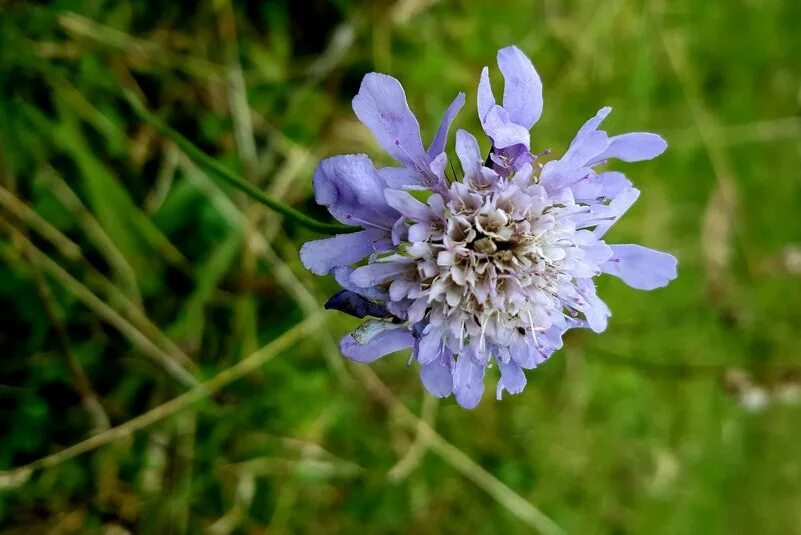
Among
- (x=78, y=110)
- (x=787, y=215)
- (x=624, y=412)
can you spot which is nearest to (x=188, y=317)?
(x=78, y=110)

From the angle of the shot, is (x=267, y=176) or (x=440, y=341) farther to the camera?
(x=267, y=176)

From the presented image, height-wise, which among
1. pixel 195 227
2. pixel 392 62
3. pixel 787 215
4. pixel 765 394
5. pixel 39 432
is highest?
pixel 392 62

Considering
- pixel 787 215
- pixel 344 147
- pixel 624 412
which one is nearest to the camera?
pixel 344 147

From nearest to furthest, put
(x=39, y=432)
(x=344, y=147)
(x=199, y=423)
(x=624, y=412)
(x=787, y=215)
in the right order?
(x=39, y=432) < (x=199, y=423) < (x=344, y=147) < (x=624, y=412) < (x=787, y=215)

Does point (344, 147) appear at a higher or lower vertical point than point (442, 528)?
higher

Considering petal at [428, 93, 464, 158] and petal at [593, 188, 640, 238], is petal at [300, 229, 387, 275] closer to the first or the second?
petal at [428, 93, 464, 158]

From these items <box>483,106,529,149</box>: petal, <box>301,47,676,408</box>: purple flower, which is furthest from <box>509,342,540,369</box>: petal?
→ <box>483,106,529,149</box>: petal

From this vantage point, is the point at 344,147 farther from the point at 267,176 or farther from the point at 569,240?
the point at 569,240
